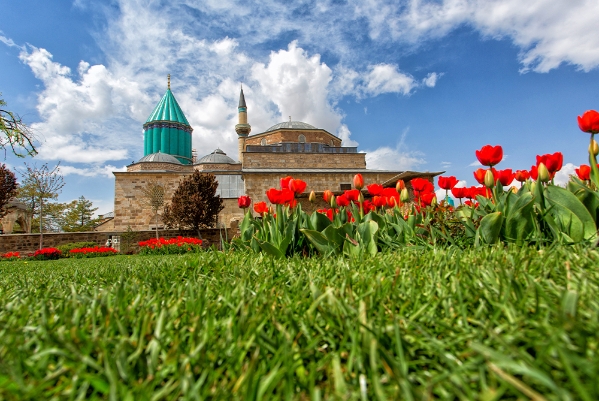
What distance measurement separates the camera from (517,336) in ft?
2.39

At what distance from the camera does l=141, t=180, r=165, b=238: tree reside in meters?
19.9

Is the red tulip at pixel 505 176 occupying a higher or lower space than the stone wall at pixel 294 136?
lower

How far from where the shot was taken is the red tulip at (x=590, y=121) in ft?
6.45

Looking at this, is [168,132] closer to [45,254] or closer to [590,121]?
[45,254]

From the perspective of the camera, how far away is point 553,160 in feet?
8.19

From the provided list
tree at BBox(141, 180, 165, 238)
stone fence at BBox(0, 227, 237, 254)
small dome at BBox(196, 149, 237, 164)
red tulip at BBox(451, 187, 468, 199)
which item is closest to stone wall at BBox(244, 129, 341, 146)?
small dome at BBox(196, 149, 237, 164)

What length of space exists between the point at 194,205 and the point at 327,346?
1598 centimetres

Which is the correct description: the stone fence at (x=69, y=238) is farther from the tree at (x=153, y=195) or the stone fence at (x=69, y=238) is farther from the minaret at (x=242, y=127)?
the minaret at (x=242, y=127)

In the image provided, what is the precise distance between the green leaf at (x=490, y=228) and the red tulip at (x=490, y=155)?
488mm

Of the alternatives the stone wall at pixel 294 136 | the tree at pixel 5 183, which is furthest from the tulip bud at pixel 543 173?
the stone wall at pixel 294 136

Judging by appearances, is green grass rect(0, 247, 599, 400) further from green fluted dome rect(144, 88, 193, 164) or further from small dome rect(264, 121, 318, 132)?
green fluted dome rect(144, 88, 193, 164)

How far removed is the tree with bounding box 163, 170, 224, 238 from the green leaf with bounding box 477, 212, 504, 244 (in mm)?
14733

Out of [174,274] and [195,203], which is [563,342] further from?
[195,203]

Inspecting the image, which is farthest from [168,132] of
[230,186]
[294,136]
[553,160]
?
[553,160]
